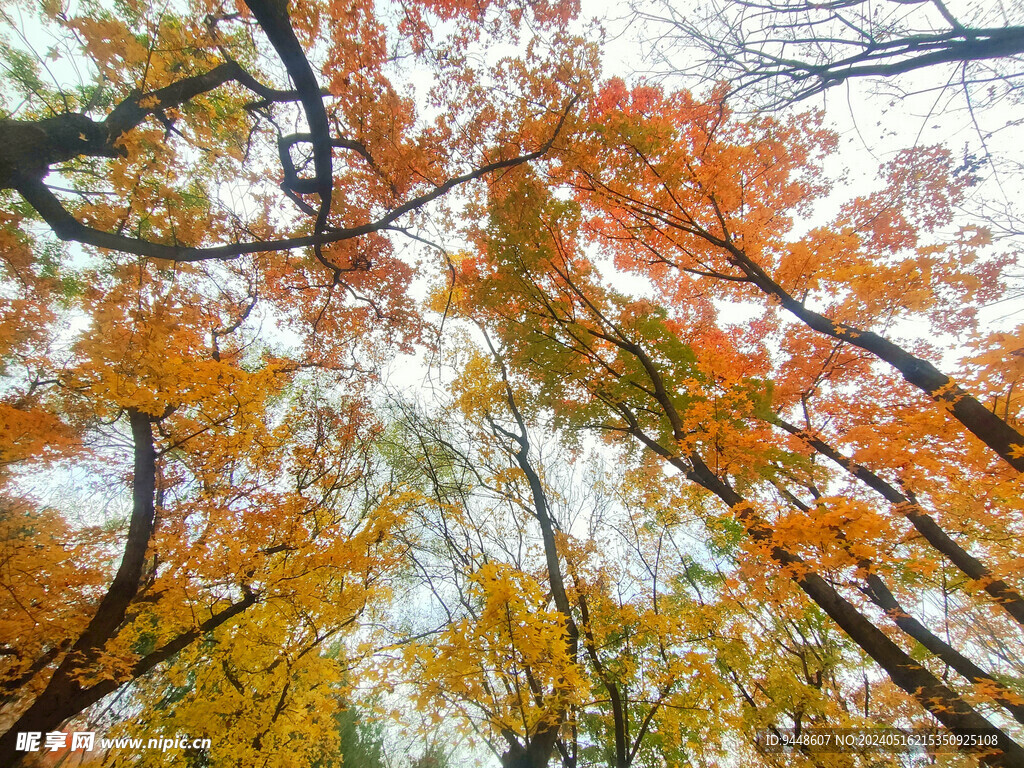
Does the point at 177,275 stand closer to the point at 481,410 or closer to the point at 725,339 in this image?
the point at 481,410

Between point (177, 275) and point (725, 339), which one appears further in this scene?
point (725, 339)

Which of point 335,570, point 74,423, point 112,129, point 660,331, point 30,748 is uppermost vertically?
point 660,331

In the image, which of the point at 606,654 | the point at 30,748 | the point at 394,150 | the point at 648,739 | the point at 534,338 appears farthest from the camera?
the point at 648,739

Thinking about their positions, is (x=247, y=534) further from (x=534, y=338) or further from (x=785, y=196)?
(x=785, y=196)

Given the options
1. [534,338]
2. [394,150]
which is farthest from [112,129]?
[534,338]

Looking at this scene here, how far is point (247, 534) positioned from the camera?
4.66 m

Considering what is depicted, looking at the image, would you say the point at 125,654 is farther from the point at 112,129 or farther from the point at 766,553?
the point at 766,553

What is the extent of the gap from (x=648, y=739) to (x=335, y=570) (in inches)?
344

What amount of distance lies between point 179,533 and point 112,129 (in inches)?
185

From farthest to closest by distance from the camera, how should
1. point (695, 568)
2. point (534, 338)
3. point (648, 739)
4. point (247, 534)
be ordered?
point (695, 568) → point (648, 739) → point (534, 338) → point (247, 534)

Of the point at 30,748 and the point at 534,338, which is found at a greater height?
the point at 534,338

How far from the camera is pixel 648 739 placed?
332 inches

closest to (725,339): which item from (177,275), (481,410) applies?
(481,410)

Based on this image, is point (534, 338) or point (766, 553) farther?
point (534, 338)
